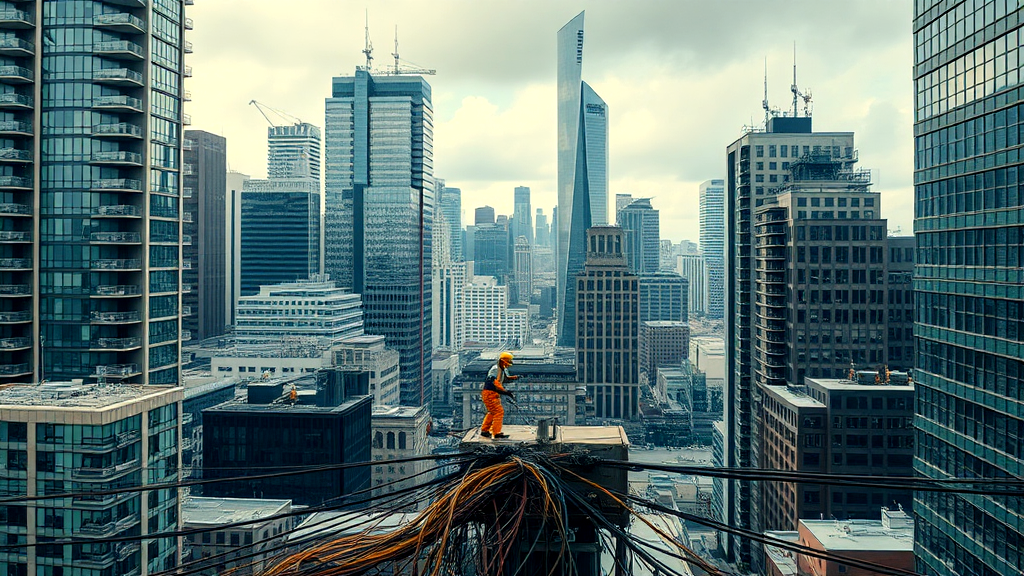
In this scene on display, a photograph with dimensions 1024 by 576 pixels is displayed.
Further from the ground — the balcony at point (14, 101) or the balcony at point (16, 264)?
the balcony at point (14, 101)

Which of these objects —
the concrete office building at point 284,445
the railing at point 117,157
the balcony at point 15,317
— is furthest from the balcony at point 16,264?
the concrete office building at point 284,445

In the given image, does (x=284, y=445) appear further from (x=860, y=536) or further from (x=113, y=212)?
(x=860, y=536)

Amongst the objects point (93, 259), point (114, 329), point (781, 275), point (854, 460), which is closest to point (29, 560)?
point (114, 329)

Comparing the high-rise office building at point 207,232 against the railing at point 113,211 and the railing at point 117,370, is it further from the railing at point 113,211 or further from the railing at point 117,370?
the railing at point 117,370

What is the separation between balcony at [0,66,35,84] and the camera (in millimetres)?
42094

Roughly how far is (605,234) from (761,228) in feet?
232

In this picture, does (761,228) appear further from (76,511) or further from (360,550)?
(360,550)

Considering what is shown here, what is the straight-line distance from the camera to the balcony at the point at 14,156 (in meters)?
42.4

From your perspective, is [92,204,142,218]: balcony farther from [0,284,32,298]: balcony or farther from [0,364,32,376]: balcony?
[0,364,32,376]: balcony

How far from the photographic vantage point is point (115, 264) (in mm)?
43250

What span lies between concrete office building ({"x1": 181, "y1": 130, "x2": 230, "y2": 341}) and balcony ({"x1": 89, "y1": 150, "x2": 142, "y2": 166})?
428 ft

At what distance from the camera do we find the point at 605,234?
146 metres

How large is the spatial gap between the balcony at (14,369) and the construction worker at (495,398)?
137 feet

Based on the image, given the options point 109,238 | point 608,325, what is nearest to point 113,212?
point 109,238
